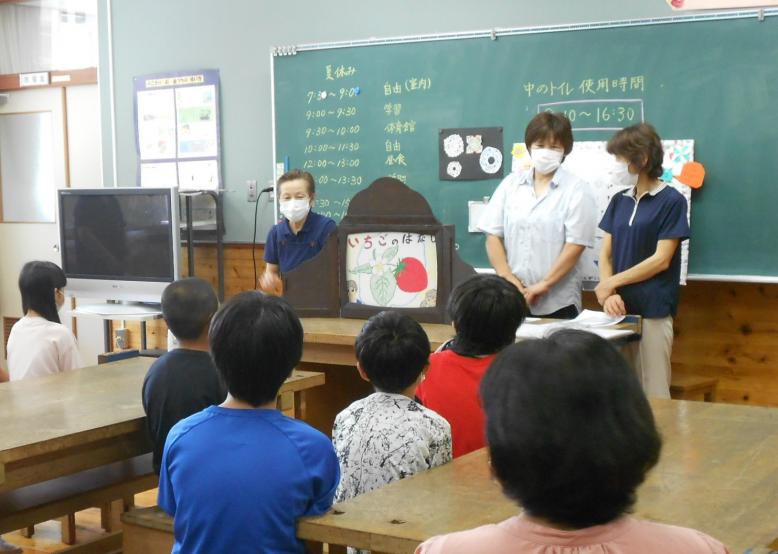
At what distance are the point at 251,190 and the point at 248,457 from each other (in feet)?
13.5

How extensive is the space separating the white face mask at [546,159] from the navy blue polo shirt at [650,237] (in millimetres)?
312

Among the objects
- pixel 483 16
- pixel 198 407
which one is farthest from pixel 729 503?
pixel 483 16

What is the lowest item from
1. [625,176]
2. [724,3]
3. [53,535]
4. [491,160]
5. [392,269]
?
[53,535]

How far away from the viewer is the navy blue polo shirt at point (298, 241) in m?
4.19

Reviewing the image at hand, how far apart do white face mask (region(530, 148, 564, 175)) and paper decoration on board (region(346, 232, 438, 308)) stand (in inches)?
23.3

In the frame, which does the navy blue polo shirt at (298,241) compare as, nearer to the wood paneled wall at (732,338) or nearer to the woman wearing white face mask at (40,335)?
→ the woman wearing white face mask at (40,335)

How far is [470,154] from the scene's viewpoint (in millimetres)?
4930

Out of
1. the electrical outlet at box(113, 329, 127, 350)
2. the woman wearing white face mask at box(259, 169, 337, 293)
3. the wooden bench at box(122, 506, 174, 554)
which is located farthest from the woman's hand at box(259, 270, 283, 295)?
the electrical outlet at box(113, 329, 127, 350)

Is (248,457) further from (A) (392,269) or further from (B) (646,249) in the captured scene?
(B) (646,249)

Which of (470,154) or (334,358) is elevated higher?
(470,154)

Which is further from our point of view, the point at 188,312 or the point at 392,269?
the point at 392,269

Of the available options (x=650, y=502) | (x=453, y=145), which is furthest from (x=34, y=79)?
(x=650, y=502)

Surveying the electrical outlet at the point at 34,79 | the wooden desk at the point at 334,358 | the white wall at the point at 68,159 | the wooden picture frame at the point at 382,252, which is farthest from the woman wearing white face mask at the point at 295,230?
the electrical outlet at the point at 34,79

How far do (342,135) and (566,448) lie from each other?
441cm
